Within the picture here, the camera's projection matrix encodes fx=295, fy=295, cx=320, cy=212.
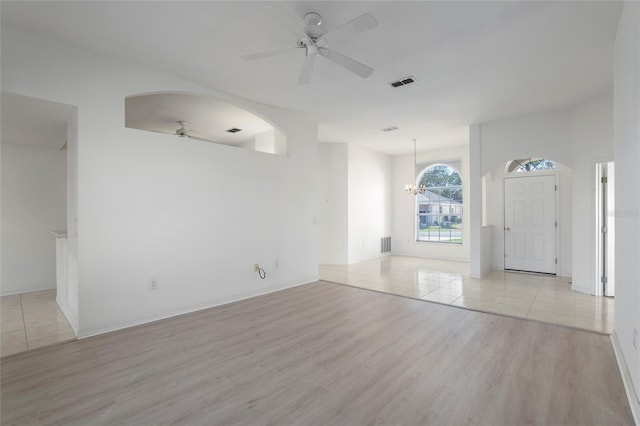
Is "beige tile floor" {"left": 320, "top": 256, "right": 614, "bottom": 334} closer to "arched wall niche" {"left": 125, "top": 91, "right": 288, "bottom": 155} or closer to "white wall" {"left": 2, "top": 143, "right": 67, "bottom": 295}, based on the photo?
"arched wall niche" {"left": 125, "top": 91, "right": 288, "bottom": 155}

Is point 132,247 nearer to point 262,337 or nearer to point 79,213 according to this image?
point 79,213

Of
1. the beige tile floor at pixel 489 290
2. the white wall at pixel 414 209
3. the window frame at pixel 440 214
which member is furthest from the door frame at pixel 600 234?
the window frame at pixel 440 214

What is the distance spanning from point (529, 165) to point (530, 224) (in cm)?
129

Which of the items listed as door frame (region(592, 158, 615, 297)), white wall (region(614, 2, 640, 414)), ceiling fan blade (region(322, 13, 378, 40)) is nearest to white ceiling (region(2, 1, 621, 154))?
ceiling fan blade (region(322, 13, 378, 40))

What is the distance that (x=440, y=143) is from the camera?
24.9 feet

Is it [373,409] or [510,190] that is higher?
[510,190]

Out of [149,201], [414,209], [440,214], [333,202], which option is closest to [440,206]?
[440,214]

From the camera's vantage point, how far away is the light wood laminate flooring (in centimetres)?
195

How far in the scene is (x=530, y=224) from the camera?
6.28 metres

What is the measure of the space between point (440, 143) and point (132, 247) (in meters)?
7.06

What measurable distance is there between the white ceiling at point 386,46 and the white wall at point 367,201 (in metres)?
3.02

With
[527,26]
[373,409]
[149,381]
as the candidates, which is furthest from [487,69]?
[149,381]

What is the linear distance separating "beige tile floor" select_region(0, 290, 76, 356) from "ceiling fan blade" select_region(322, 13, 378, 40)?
3983 millimetres

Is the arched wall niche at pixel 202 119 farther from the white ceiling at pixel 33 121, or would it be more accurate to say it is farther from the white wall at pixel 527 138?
the white wall at pixel 527 138
